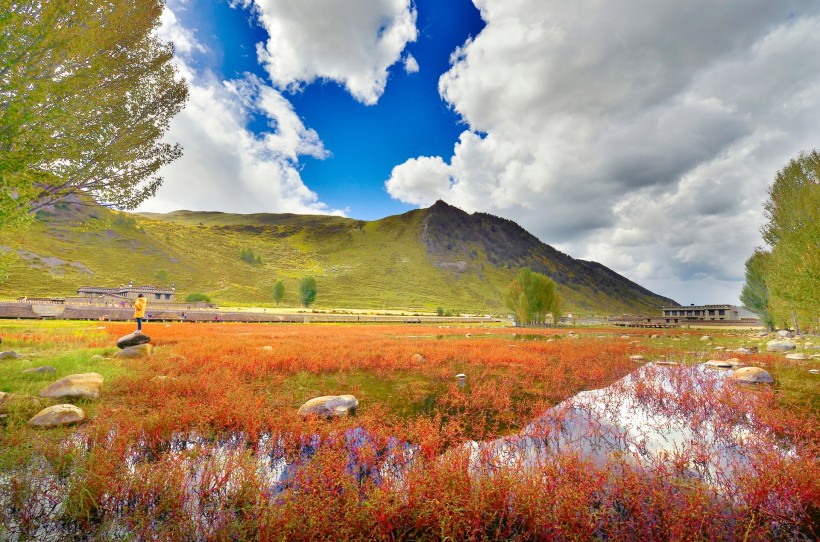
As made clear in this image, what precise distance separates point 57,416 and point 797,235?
4233 cm

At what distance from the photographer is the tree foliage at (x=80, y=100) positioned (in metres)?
8.88

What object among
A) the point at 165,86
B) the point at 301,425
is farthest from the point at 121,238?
the point at 301,425

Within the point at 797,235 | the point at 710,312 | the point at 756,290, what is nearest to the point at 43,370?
the point at 797,235

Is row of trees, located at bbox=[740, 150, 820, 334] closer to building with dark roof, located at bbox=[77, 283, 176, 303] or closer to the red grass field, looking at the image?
the red grass field

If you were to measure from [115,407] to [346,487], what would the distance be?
25.0 ft

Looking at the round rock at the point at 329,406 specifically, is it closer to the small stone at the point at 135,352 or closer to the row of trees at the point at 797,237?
the small stone at the point at 135,352

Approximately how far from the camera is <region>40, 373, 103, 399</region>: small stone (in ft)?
28.5

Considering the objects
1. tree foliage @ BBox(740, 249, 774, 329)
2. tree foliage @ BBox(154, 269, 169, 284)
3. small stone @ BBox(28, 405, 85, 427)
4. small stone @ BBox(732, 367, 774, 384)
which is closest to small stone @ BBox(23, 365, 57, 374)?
small stone @ BBox(28, 405, 85, 427)

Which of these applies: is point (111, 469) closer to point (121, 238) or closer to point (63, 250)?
Result: point (63, 250)

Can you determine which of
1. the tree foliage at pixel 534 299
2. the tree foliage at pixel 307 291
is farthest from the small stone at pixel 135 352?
the tree foliage at pixel 307 291

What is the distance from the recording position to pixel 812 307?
23156mm

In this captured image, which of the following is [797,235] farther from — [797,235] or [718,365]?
[718,365]

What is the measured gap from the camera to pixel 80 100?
1214 cm

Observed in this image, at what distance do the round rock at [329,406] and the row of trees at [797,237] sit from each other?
29755 millimetres
